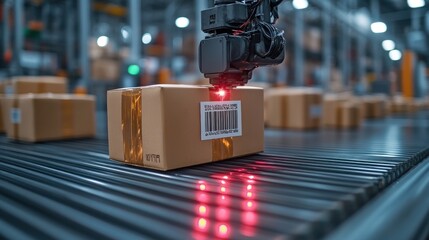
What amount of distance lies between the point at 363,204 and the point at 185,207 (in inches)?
15.6

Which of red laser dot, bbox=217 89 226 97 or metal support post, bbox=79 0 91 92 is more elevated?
metal support post, bbox=79 0 91 92

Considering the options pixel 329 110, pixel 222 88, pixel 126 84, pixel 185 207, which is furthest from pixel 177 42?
pixel 185 207

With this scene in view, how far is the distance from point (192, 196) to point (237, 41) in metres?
0.57

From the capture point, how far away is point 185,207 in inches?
30.2

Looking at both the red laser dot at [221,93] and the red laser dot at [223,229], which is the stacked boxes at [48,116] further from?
the red laser dot at [223,229]

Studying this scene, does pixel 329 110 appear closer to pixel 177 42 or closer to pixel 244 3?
pixel 244 3

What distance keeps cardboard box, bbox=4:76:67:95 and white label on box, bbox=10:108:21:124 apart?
19.9 inches

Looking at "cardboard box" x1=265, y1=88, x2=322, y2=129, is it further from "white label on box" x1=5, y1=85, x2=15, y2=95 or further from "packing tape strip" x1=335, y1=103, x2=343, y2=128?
"white label on box" x1=5, y1=85, x2=15, y2=95

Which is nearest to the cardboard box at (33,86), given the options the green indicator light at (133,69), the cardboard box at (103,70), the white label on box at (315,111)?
the green indicator light at (133,69)

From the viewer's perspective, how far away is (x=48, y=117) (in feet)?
6.74

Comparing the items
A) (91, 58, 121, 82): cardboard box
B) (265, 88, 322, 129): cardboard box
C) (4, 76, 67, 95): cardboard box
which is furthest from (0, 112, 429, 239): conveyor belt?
(91, 58, 121, 82): cardboard box

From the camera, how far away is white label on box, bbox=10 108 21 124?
6.86 ft

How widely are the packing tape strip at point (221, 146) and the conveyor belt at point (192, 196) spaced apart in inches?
1.1

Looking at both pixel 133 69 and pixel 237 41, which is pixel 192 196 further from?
pixel 133 69
